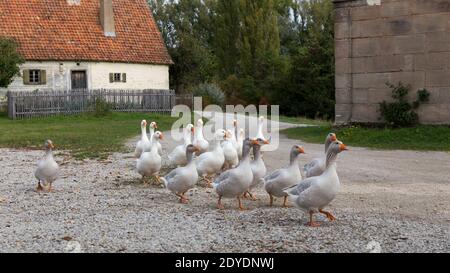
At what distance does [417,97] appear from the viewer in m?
20.1

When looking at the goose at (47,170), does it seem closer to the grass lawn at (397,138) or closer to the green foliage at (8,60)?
the grass lawn at (397,138)

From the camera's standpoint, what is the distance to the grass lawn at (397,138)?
1809 centimetres

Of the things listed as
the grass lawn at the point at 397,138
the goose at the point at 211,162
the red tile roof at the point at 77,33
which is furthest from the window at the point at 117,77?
the goose at the point at 211,162

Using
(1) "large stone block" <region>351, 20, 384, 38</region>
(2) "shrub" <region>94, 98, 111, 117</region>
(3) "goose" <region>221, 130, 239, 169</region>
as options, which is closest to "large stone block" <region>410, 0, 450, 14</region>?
(1) "large stone block" <region>351, 20, 384, 38</region>

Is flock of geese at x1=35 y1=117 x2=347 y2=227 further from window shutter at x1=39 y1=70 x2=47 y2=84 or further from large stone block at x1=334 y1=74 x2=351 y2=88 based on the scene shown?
window shutter at x1=39 y1=70 x2=47 y2=84

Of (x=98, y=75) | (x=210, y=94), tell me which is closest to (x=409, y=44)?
(x=210, y=94)

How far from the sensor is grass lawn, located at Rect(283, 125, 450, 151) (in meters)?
18.1

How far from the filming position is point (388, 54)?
20578mm

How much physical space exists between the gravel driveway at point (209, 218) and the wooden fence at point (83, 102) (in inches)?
881

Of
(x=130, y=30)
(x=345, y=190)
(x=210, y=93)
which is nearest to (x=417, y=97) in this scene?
(x=345, y=190)

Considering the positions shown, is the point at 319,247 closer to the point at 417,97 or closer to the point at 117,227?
the point at 117,227

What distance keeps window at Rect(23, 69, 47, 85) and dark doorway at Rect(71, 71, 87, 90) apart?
6.31 feet
